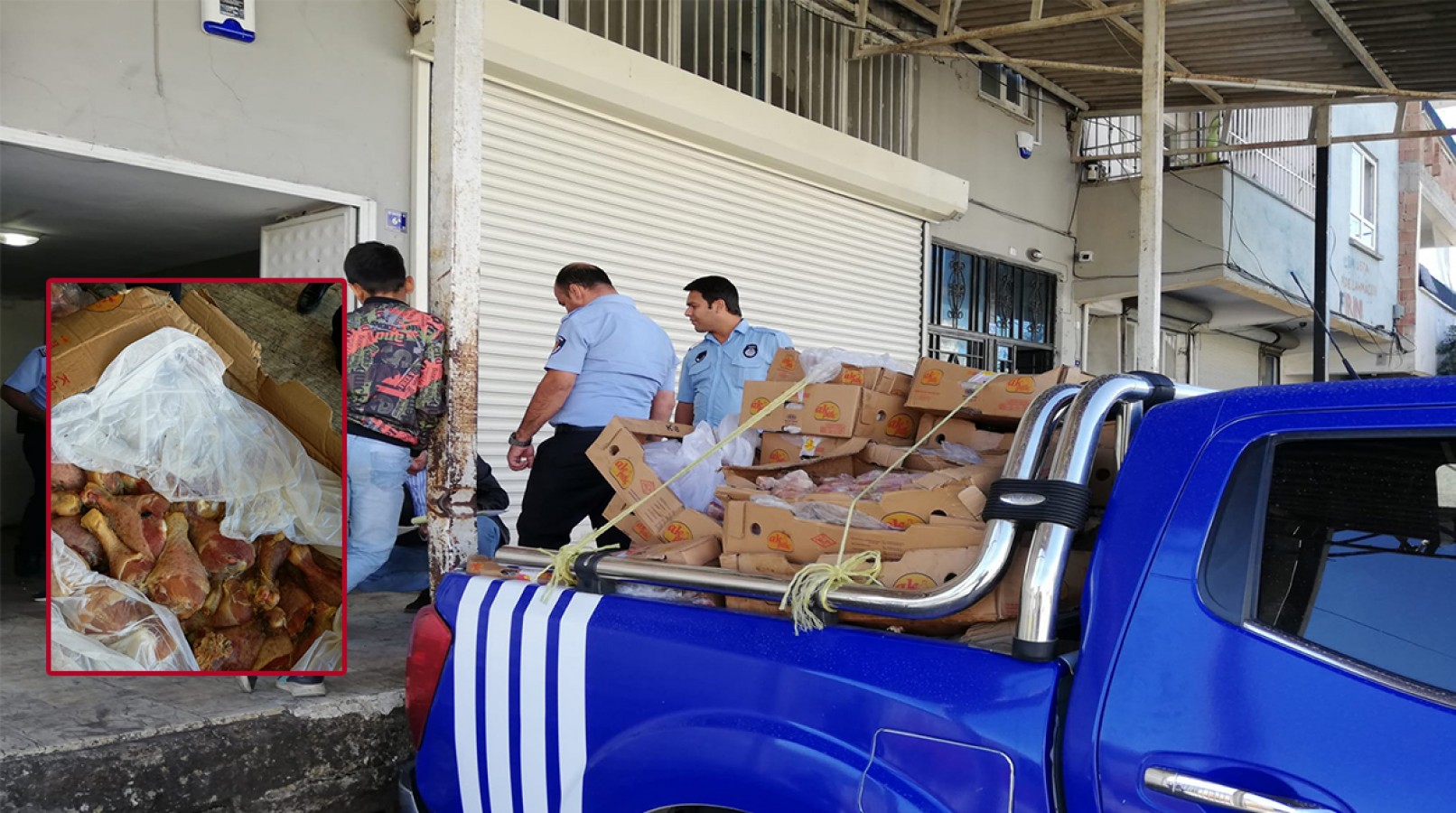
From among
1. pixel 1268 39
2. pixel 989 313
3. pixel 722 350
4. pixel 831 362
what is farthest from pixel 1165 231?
pixel 831 362

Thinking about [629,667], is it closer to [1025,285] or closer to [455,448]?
[455,448]

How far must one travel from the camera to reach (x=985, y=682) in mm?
1815

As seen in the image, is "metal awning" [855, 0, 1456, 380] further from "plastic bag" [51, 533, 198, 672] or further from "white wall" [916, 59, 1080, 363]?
"plastic bag" [51, 533, 198, 672]

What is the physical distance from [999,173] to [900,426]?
872cm

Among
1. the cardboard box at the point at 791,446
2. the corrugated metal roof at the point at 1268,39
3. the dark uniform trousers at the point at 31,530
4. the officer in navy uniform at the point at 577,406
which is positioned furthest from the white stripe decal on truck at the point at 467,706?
the corrugated metal roof at the point at 1268,39

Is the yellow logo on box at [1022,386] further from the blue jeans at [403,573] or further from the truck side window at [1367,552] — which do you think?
the blue jeans at [403,573]

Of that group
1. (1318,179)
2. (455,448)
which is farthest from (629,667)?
(1318,179)

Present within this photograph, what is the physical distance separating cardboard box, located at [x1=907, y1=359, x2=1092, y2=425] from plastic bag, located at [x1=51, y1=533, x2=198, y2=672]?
2.14 metres

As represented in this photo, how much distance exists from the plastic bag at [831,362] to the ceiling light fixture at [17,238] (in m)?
5.77

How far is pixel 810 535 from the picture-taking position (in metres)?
2.44

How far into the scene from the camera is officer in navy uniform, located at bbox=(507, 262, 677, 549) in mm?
4621

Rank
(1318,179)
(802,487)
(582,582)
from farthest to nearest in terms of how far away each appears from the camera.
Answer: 1. (1318,179)
2. (802,487)
3. (582,582)

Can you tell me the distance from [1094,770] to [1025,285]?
36.1 feet

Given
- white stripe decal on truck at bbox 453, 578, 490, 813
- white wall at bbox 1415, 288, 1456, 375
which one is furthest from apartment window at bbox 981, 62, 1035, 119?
white wall at bbox 1415, 288, 1456, 375
